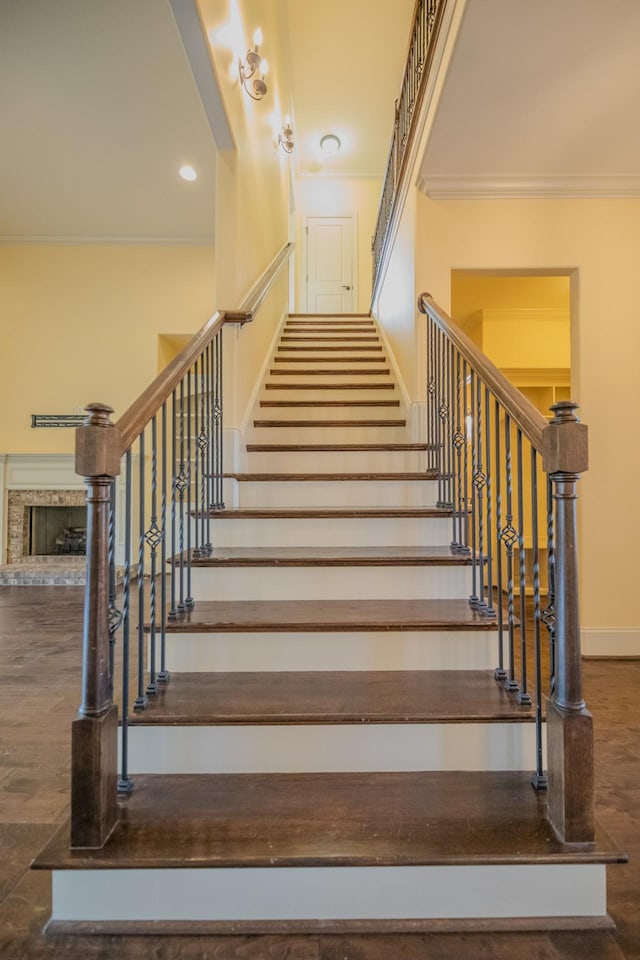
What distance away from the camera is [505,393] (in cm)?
155

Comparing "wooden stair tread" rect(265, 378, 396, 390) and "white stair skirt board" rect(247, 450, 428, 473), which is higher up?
"wooden stair tread" rect(265, 378, 396, 390)

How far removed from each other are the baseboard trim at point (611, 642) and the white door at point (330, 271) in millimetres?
6200

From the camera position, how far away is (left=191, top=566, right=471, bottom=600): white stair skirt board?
78.5 inches

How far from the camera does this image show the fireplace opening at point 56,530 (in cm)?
565

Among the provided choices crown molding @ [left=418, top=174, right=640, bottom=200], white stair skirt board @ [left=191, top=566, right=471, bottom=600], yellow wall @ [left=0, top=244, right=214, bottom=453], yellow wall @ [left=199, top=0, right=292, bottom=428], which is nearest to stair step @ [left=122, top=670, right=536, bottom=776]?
white stair skirt board @ [left=191, top=566, right=471, bottom=600]

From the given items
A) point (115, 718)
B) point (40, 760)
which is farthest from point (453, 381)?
point (40, 760)

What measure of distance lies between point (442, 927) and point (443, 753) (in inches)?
14.9

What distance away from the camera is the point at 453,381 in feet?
7.80

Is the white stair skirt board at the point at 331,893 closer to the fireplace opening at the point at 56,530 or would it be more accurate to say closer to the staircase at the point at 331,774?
the staircase at the point at 331,774

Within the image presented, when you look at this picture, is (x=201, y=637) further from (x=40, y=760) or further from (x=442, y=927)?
(x=442, y=927)

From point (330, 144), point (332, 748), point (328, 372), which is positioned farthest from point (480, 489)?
point (330, 144)

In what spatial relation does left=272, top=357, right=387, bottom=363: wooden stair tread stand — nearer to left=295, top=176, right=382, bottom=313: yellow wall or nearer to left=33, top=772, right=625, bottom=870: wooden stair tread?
left=33, top=772, right=625, bottom=870: wooden stair tread

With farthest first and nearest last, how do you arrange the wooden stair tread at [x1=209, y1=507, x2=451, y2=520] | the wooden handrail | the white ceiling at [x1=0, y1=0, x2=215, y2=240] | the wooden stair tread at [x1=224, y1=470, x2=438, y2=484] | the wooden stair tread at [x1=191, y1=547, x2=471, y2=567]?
the white ceiling at [x1=0, y1=0, x2=215, y2=240] → the wooden stair tread at [x1=224, y1=470, x2=438, y2=484] → the wooden stair tread at [x1=209, y1=507, x2=451, y2=520] → the wooden stair tread at [x1=191, y1=547, x2=471, y2=567] → the wooden handrail

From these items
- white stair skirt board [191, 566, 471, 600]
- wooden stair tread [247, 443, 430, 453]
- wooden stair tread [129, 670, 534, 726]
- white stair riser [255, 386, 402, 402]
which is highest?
white stair riser [255, 386, 402, 402]
